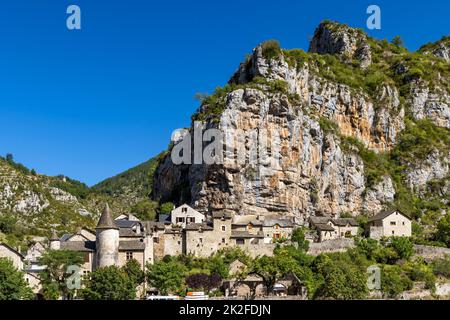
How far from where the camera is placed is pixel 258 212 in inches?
3575

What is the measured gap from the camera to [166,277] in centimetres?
6281

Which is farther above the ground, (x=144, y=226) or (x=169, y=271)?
(x=144, y=226)

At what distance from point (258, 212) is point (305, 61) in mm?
36510

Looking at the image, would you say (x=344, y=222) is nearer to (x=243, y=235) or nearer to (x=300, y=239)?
(x=300, y=239)

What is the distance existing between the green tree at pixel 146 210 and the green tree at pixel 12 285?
123ft

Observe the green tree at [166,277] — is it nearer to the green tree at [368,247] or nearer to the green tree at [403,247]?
the green tree at [368,247]

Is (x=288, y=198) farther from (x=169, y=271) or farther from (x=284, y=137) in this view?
(x=169, y=271)

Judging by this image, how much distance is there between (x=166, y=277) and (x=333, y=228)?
102 ft

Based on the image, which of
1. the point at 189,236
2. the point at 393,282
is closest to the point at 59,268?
the point at 189,236

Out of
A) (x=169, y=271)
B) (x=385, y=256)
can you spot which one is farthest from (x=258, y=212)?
(x=169, y=271)

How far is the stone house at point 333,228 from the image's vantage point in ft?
273

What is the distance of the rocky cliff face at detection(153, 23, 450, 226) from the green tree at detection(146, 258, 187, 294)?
25.8 m

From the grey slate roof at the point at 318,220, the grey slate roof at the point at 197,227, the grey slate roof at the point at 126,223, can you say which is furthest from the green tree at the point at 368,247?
the grey slate roof at the point at 126,223

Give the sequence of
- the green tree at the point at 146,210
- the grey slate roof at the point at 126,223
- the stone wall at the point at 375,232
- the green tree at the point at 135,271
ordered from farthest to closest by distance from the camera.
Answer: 1. the green tree at the point at 146,210
2. the stone wall at the point at 375,232
3. the grey slate roof at the point at 126,223
4. the green tree at the point at 135,271
